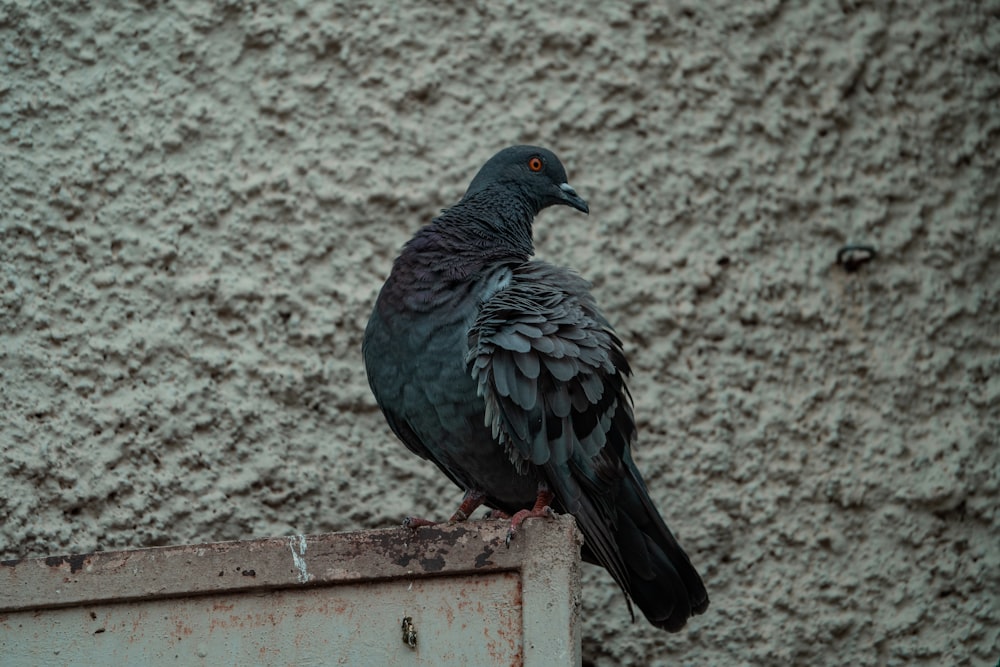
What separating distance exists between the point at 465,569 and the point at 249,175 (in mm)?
1701

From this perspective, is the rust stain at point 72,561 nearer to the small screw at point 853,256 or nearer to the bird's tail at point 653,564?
the bird's tail at point 653,564

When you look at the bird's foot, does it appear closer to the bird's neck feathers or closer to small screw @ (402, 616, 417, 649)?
small screw @ (402, 616, 417, 649)

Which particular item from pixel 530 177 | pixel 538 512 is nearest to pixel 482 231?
pixel 530 177

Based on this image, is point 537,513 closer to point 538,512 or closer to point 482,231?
point 538,512

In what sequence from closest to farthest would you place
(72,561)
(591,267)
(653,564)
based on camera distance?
(72,561)
(653,564)
(591,267)

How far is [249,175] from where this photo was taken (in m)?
3.29

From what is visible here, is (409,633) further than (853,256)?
No

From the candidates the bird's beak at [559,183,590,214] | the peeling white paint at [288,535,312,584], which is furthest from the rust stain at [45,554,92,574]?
the bird's beak at [559,183,590,214]

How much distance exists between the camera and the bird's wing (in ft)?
7.62

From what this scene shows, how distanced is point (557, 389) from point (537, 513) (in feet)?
0.98

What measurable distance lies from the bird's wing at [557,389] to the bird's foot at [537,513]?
0.03 metres

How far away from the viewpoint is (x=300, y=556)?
2.04 metres

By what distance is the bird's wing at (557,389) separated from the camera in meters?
2.32

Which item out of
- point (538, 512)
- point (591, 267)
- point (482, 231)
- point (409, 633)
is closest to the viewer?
point (409, 633)
